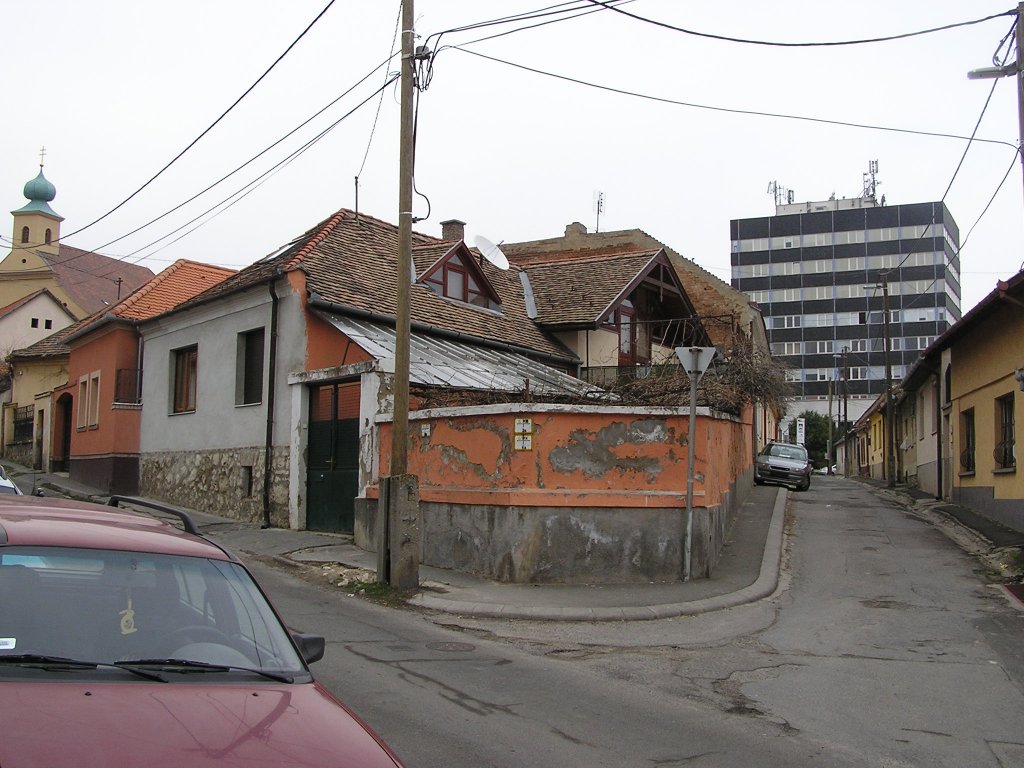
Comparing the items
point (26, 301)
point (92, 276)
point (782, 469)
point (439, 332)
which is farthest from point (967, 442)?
point (92, 276)

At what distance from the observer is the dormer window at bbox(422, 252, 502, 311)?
2172 cm

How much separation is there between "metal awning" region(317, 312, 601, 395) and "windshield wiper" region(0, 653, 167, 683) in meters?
11.2

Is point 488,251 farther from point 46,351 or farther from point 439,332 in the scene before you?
point 46,351

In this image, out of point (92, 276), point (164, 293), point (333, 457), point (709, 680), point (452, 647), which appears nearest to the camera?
point (709, 680)

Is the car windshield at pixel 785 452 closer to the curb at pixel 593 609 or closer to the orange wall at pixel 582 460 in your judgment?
the orange wall at pixel 582 460

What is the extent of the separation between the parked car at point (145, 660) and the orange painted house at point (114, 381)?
19.6 meters

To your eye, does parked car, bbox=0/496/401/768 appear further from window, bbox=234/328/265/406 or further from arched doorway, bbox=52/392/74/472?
arched doorway, bbox=52/392/74/472

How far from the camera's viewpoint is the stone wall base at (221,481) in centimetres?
1742

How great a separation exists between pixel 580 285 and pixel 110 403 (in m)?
13.1

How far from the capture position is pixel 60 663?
10.5 ft

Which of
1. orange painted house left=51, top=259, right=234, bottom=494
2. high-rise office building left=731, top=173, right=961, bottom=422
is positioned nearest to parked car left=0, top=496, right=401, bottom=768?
orange painted house left=51, top=259, right=234, bottom=494

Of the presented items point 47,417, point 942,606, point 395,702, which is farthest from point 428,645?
point 47,417

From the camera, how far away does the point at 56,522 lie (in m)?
3.87

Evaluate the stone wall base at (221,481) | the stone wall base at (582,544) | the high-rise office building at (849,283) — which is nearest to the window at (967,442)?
the stone wall base at (582,544)
